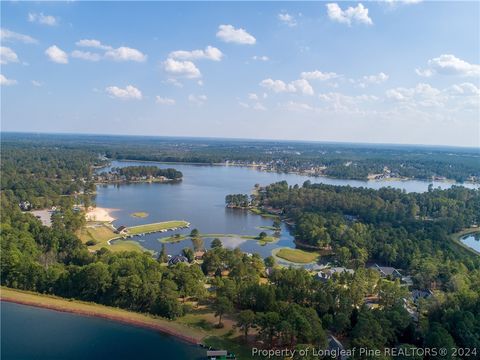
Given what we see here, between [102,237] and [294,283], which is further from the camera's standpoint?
[102,237]

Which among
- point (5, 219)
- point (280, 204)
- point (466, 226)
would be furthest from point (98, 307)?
point (466, 226)

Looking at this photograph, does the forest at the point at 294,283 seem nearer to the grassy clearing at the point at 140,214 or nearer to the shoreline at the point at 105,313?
the shoreline at the point at 105,313

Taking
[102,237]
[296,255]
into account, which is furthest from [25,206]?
[296,255]

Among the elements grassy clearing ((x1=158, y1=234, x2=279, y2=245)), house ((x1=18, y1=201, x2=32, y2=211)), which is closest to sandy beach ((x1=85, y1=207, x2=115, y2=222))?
house ((x1=18, y1=201, x2=32, y2=211))

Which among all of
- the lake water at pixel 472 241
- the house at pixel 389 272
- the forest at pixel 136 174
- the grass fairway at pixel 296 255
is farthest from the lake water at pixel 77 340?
the forest at pixel 136 174

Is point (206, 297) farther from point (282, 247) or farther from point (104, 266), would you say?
point (282, 247)

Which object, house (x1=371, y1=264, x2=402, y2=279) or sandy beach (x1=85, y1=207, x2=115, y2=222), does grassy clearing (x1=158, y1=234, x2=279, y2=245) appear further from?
house (x1=371, y1=264, x2=402, y2=279)

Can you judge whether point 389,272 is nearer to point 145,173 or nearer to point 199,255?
point 199,255
